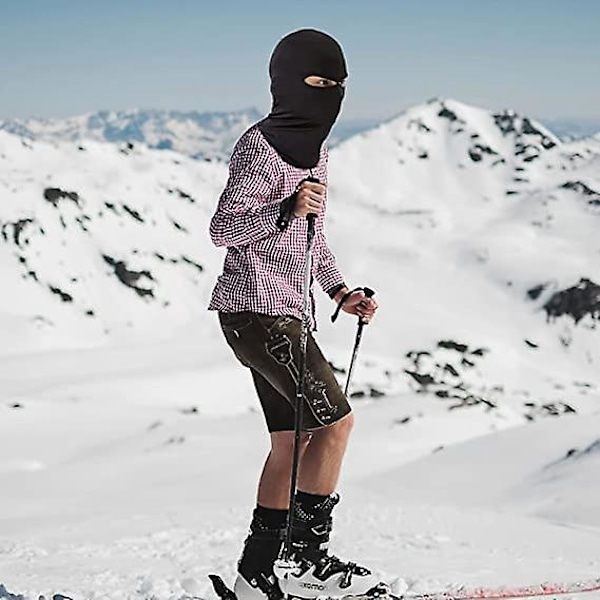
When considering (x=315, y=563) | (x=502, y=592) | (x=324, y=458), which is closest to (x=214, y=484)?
(x=502, y=592)

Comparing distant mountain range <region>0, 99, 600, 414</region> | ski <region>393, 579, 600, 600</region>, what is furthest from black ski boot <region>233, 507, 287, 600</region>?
distant mountain range <region>0, 99, 600, 414</region>

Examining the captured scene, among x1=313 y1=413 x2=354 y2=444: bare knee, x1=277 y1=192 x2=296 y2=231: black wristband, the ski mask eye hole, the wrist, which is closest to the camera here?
x1=277 y1=192 x2=296 y2=231: black wristband

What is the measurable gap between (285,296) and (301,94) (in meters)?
1.35

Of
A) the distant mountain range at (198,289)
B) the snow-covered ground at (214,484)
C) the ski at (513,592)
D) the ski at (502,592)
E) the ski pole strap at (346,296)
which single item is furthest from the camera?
the distant mountain range at (198,289)

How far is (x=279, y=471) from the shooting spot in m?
6.08

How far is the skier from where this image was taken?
5.72 meters

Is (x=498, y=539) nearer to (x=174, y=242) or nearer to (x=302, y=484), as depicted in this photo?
(x=302, y=484)

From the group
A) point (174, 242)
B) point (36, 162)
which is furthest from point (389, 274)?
point (36, 162)

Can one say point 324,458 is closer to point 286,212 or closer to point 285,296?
point 285,296

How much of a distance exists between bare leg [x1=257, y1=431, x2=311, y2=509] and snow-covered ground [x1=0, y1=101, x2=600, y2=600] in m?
1.88

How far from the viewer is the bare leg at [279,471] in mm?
6027

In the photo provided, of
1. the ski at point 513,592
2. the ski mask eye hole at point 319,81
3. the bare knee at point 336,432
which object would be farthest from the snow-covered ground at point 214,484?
the ski mask eye hole at point 319,81

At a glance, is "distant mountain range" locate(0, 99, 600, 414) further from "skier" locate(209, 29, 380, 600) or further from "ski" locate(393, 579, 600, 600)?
"skier" locate(209, 29, 380, 600)

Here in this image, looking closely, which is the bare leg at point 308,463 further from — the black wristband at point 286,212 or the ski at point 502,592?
the black wristband at point 286,212
